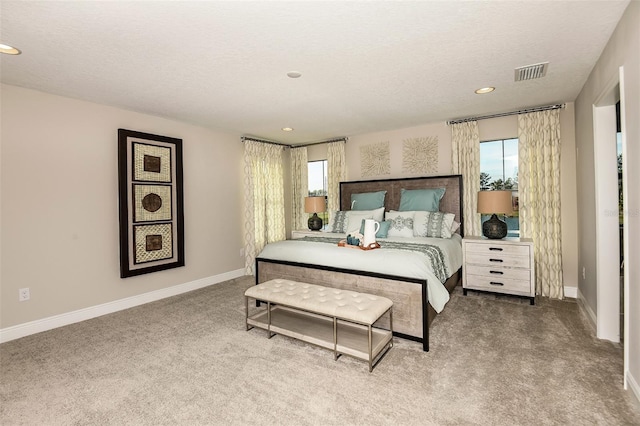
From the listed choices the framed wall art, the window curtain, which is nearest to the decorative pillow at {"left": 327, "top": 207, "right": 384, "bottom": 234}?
the window curtain

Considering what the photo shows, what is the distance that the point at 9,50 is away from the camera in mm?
2326

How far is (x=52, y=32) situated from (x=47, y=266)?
2.39 meters

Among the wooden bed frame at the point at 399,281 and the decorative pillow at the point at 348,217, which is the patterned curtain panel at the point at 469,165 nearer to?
the wooden bed frame at the point at 399,281

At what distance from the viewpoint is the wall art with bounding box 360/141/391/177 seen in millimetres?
5270

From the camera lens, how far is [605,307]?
2662 mm

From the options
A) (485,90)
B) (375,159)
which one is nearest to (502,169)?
(485,90)

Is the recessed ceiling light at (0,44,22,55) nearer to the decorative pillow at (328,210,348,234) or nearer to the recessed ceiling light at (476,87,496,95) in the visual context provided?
the decorative pillow at (328,210,348,234)

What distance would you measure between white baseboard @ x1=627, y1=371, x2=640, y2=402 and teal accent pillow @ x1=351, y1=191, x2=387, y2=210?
11.1 ft

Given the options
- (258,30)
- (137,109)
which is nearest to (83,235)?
(137,109)

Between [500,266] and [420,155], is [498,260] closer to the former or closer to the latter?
[500,266]

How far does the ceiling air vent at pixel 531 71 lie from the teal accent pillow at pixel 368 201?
247cm

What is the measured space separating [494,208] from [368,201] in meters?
1.86

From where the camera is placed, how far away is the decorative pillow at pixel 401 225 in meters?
4.14

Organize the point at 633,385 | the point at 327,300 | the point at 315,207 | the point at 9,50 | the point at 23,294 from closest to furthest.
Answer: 1. the point at 633,385
2. the point at 9,50
3. the point at 327,300
4. the point at 23,294
5. the point at 315,207
